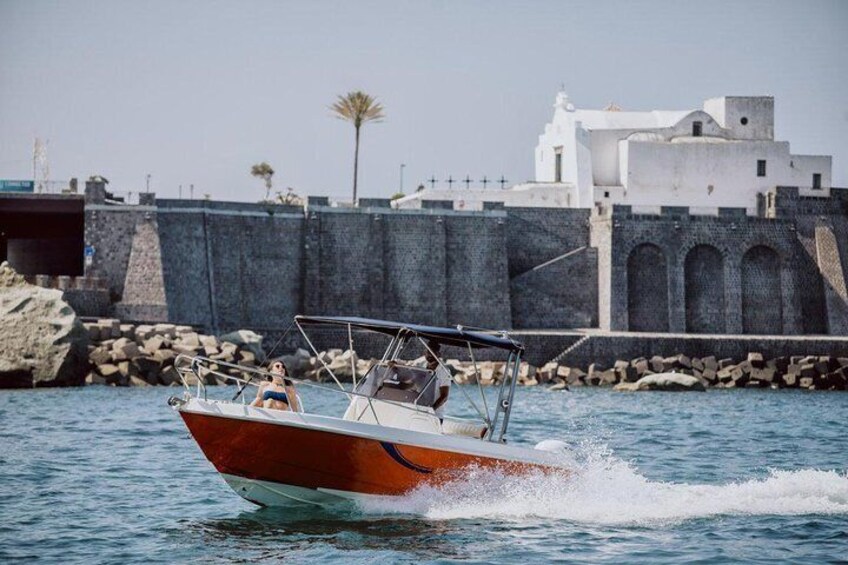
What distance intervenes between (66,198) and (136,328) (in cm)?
784

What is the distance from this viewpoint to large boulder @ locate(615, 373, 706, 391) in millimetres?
51531

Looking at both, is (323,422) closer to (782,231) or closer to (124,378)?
(124,378)

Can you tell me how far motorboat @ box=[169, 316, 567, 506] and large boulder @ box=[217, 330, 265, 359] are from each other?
2833cm

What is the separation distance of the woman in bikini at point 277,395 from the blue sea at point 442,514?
61.8 inches

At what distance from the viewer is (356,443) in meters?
20.4


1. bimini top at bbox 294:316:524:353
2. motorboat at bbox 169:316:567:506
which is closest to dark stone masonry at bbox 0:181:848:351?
bimini top at bbox 294:316:524:353

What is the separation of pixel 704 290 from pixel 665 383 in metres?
12.0

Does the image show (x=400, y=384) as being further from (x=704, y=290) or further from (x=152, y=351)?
(x=704, y=290)

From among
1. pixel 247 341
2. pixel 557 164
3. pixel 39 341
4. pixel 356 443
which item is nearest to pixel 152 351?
pixel 247 341

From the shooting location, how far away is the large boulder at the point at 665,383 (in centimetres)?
5153

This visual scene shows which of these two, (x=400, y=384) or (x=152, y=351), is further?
(x=152, y=351)

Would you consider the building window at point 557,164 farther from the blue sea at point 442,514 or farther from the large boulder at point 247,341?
the blue sea at point 442,514

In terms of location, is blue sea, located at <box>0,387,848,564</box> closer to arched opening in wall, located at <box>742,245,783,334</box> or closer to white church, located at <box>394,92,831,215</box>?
arched opening in wall, located at <box>742,245,783,334</box>

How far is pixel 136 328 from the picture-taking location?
49.6 meters
